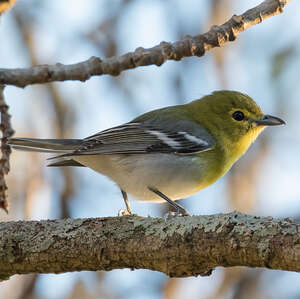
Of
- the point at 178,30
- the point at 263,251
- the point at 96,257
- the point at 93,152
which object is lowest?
the point at 263,251

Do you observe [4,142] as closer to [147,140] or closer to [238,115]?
[147,140]

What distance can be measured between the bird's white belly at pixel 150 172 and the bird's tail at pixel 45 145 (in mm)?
128

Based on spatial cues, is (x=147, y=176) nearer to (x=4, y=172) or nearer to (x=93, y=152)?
(x=93, y=152)

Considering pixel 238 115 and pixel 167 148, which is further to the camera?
pixel 238 115

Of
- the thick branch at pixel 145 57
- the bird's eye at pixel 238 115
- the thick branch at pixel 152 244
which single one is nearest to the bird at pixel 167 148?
the bird's eye at pixel 238 115

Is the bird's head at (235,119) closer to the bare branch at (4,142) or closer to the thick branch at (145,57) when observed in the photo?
the thick branch at (145,57)

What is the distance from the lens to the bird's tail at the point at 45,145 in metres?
4.14

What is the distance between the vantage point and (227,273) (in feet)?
18.3

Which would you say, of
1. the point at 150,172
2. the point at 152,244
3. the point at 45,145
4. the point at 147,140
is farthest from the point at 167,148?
the point at 152,244

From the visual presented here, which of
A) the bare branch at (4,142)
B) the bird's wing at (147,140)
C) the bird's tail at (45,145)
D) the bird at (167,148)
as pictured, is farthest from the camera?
the bird's wing at (147,140)

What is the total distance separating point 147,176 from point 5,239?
5.55ft

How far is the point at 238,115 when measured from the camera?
17.6 ft

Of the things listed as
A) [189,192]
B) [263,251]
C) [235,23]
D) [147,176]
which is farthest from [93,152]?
[263,251]

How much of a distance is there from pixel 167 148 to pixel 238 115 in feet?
3.50
